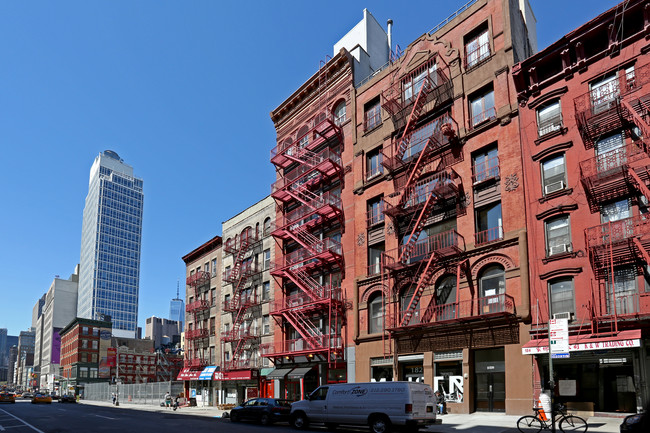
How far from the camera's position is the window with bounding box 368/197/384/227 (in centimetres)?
3438

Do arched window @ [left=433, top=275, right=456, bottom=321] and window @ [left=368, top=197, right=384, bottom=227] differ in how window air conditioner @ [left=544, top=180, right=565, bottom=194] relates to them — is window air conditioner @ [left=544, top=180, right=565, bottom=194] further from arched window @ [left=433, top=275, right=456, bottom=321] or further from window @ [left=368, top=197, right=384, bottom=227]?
window @ [left=368, top=197, right=384, bottom=227]

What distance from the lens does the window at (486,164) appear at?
2798 cm

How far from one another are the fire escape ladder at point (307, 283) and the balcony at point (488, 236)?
13.0m

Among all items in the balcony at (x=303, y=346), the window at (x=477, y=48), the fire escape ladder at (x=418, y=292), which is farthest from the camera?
the balcony at (x=303, y=346)

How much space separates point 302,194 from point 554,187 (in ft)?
68.1

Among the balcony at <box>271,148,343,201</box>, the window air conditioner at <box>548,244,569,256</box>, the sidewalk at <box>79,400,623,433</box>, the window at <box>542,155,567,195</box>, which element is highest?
the balcony at <box>271,148,343,201</box>

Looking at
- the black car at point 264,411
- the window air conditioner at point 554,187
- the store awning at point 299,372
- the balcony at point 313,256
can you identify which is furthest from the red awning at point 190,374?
the window air conditioner at point 554,187

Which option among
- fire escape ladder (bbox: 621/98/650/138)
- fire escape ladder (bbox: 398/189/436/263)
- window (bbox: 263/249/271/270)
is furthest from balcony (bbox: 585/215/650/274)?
window (bbox: 263/249/271/270)

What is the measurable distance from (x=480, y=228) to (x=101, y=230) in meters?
192

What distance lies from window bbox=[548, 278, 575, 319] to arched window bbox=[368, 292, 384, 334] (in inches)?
442

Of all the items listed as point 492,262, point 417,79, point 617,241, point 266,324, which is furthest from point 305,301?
point 617,241

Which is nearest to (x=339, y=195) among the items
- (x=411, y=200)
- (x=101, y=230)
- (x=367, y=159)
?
(x=367, y=159)

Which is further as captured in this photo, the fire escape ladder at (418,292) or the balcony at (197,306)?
the balcony at (197,306)

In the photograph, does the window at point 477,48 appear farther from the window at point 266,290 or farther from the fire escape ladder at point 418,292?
the window at point 266,290
